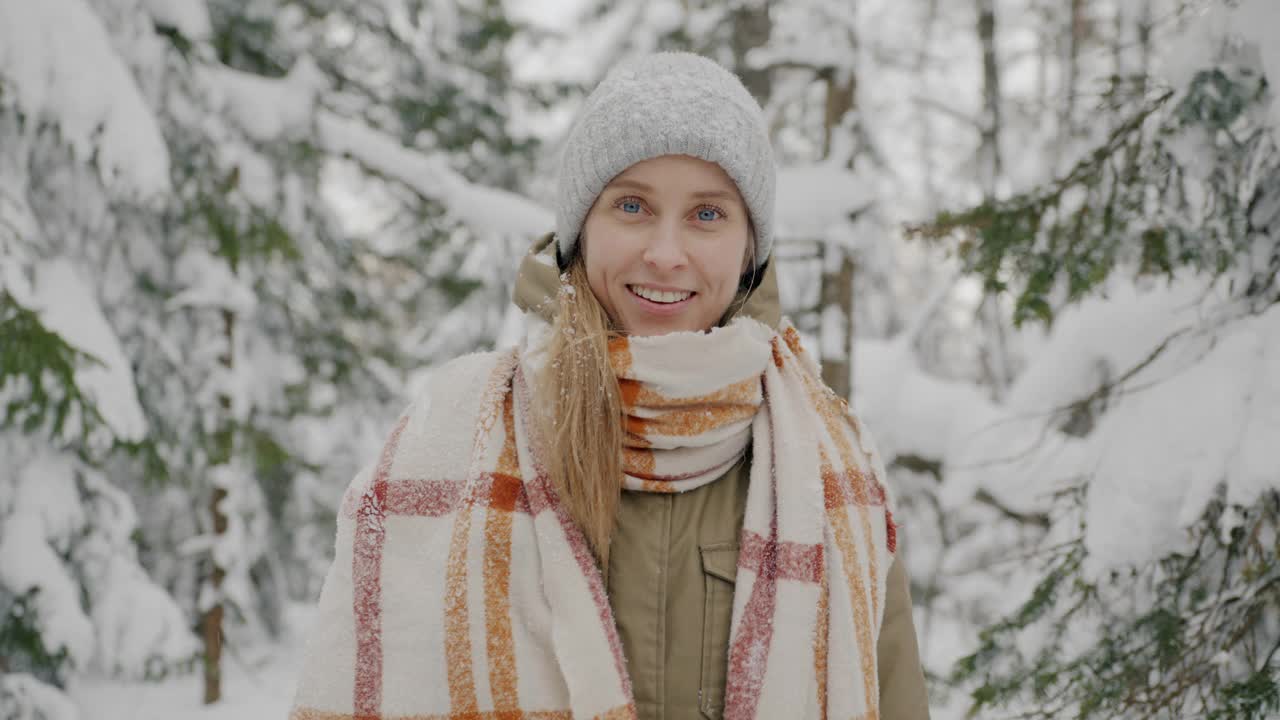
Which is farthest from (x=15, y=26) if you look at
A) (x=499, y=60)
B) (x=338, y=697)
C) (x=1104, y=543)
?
(x=499, y=60)

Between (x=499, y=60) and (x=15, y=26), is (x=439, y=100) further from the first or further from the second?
(x=15, y=26)

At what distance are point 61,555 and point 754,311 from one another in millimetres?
4447

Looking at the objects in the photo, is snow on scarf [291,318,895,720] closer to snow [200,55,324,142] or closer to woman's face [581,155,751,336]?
woman's face [581,155,751,336]

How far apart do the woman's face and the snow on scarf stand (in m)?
0.08

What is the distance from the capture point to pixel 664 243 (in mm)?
1511

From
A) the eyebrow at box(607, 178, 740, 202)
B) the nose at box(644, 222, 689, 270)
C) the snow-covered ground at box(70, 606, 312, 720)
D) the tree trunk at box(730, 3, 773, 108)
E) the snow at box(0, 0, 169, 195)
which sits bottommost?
the snow-covered ground at box(70, 606, 312, 720)

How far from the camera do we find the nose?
1.50m

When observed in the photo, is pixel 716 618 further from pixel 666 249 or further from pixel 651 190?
pixel 651 190

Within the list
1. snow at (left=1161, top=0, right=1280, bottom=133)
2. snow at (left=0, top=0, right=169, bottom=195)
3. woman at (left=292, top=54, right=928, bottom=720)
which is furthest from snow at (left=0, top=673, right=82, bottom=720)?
snow at (left=1161, top=0, right=1280, bottom=133)

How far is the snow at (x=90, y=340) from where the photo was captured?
11.7 ft

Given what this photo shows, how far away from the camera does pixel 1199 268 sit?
236 centimetres

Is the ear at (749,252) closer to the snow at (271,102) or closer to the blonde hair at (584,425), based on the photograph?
the blonde hair at (584,425)

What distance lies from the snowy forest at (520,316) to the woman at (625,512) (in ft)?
3.78

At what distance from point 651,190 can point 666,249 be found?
0.40 ft
